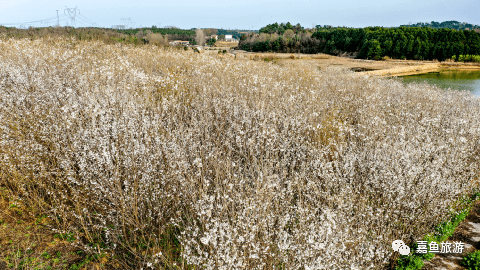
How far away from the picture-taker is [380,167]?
179 inches

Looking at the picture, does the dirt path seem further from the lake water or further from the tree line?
the tree line

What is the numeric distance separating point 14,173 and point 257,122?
178 inches

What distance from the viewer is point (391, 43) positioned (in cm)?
4344

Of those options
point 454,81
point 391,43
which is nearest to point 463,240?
point 454,81

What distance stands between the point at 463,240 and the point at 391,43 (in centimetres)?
4861

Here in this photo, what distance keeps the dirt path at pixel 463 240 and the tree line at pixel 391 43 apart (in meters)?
46.1

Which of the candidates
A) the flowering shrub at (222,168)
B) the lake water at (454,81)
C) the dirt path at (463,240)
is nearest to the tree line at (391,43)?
the lake water at (454,81)

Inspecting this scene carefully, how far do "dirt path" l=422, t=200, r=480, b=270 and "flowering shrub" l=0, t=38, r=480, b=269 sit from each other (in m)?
0.42

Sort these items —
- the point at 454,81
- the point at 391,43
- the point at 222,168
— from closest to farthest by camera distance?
the point at 222,168 < the point at 454,81 < the point at 391,43

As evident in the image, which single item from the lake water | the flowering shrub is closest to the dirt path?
the flowering shrub

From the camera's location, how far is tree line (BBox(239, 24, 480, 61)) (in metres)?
41.7

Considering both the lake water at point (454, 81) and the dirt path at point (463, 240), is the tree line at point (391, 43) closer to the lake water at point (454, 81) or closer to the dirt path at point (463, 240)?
the lake water at point (454, 81)

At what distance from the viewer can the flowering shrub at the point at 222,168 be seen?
3172mm

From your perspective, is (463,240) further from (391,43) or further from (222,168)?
(391,43)
